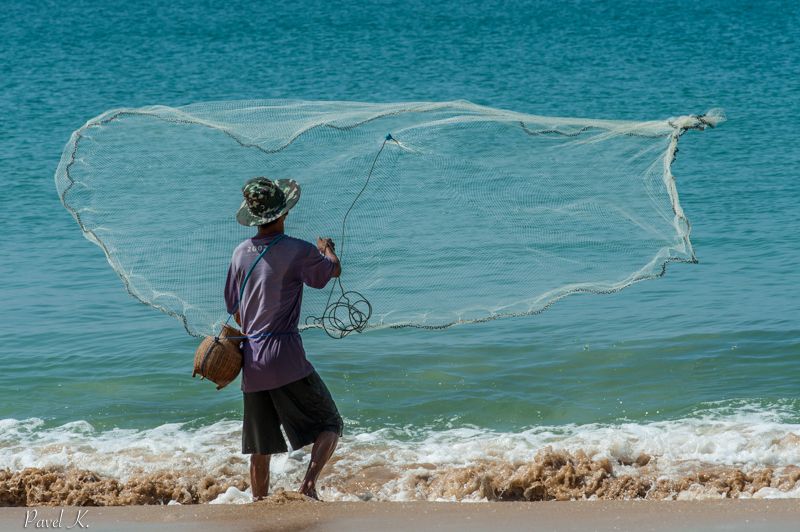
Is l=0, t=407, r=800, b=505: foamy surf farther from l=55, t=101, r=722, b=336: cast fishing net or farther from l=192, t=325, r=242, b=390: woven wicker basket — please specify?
l=192, t=325, r=242, b=390: woven wicker basket

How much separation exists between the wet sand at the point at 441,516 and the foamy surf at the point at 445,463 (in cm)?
87

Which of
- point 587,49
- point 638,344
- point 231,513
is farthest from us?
point 587,49

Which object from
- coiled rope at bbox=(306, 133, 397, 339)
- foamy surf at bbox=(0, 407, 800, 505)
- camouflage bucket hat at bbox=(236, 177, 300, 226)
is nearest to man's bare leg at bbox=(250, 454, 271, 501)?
foamy surf at bbox=(0, 407, 800, 505)

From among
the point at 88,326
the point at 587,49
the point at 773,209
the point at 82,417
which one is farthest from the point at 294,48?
the point at 82,417

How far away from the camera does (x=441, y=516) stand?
416 centimetres

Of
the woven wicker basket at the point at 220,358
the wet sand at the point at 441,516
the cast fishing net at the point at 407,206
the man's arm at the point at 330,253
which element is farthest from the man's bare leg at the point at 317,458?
the cast fishing net at the point at 407,206

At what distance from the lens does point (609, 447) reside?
5.79 m

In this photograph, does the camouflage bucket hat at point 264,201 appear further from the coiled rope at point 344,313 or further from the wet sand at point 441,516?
the wet sand at point 441,516

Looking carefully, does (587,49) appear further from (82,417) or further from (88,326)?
(82,417)

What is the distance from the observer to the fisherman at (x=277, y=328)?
439 centimetres

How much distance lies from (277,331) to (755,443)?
9.20 ft

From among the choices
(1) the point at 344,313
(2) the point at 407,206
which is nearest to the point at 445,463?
(1) the point at 344,313

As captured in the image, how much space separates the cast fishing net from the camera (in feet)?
17.8

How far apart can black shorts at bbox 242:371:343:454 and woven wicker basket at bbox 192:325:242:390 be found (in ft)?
0.41
